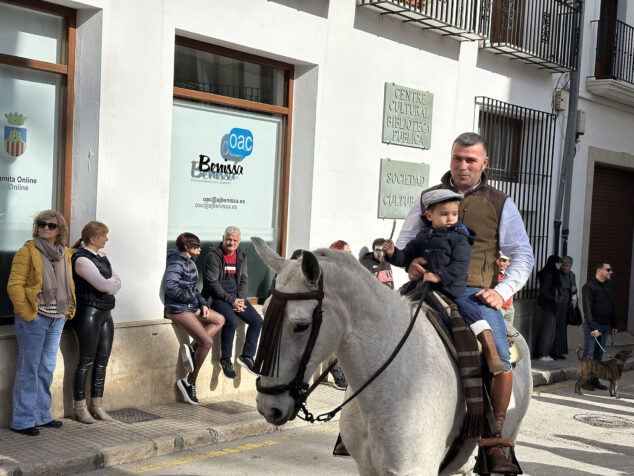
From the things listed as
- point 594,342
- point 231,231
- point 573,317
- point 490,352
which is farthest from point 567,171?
point 490,352

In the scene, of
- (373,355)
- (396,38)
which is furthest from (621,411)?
(373,355)

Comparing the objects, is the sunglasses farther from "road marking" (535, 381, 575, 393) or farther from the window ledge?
the window ledge

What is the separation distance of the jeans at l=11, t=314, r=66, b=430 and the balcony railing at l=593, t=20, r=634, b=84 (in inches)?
496

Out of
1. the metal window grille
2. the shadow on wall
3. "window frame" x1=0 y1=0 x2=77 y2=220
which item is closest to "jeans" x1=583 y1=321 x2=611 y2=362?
the metal window grille

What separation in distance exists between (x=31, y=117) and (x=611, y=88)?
11.9m

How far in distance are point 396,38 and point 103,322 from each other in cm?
636

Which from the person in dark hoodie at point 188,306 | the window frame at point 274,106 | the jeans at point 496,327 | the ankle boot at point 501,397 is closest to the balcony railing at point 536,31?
the window frame at point 274,106

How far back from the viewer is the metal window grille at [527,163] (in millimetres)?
14352

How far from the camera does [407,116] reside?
39.6 ft

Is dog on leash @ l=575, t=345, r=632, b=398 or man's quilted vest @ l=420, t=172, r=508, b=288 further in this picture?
dog on leash @ l=575, t=345, r=632, b=398

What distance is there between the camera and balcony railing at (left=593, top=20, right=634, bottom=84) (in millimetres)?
16203

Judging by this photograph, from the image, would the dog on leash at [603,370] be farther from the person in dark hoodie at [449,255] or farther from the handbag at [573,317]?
the person in dark hoodie at [449,255]

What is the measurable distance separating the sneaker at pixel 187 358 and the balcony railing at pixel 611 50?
10972mm

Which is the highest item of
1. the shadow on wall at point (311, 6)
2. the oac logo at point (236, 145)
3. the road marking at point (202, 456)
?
the shadow on wall at point (311, 6)
